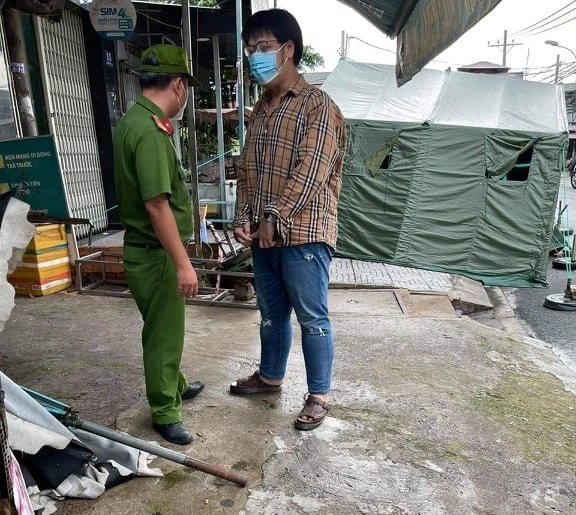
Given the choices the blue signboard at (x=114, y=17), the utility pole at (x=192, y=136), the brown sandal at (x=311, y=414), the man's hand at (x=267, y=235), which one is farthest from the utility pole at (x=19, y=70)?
the brown sandal at (x=311, y=414)

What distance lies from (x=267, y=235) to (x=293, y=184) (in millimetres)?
271

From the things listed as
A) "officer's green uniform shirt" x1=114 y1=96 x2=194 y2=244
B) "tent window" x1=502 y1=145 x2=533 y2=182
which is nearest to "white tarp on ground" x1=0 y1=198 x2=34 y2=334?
"officer's green uniform shirt" x1=114 y1=96 x2=194 y2=244

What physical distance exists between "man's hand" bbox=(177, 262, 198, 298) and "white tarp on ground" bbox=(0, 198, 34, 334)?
0.61m

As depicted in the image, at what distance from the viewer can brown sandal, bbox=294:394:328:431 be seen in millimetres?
2516

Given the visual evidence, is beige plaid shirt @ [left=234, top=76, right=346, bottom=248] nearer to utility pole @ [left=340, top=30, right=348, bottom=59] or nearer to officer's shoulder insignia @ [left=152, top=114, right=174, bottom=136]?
officer's shoulder insignia @ [left=152, top=114, right=174, bottom=136]

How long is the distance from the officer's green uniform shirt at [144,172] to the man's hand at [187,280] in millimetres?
218

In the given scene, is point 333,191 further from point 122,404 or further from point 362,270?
point 362,270

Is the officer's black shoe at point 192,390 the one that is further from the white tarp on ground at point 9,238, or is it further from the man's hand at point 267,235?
the white tarp on ground at point 9,238

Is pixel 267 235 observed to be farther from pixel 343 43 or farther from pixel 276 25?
pixel 343 43

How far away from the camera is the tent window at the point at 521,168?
25.2 ft

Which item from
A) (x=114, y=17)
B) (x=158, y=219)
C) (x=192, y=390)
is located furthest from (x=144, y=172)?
(x=114, y=17)

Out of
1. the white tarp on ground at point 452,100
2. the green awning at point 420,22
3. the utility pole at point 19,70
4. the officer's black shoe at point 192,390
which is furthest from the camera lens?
the white tarp on ground at point 452,100

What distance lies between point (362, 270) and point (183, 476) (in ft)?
18.0

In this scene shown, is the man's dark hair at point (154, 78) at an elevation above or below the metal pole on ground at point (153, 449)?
above
